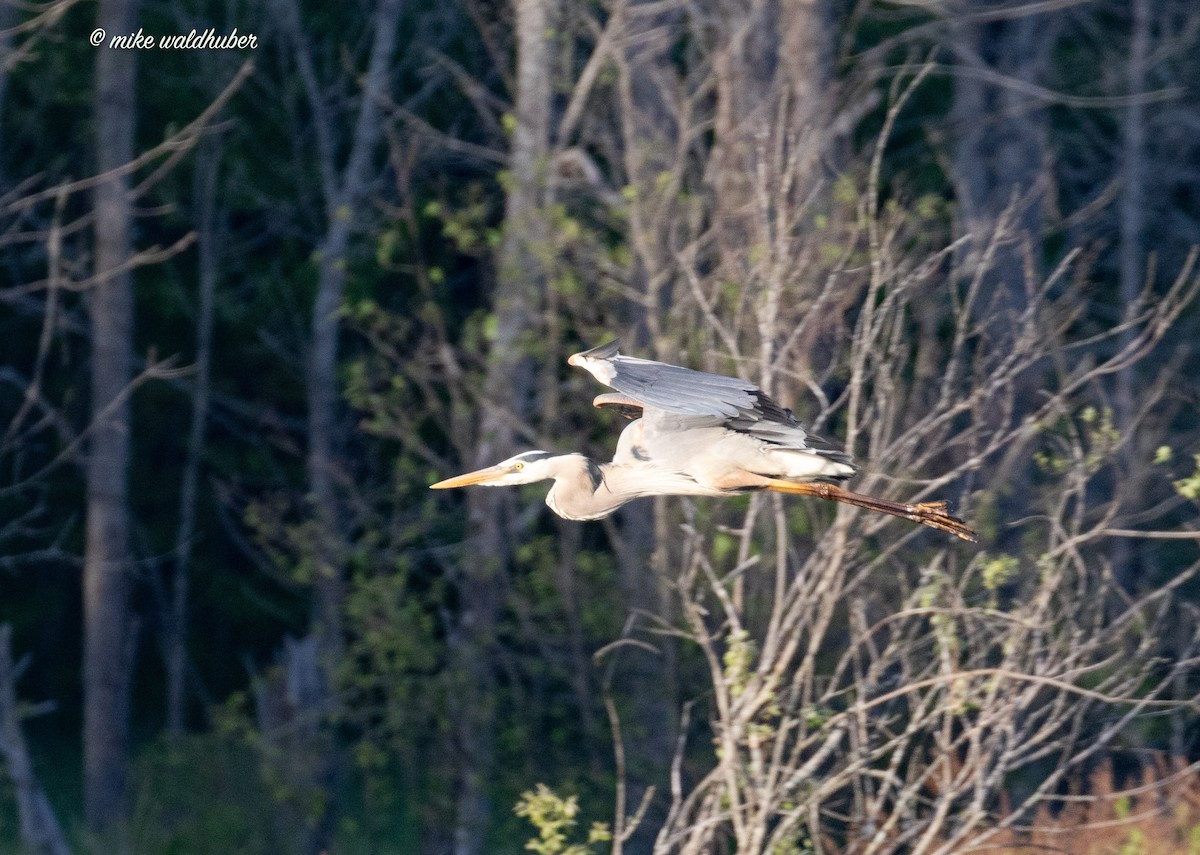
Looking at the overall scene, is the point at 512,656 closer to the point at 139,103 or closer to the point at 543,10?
the point at 543,10

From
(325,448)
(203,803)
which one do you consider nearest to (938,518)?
(325,448)

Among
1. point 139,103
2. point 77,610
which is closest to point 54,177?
point 139,103

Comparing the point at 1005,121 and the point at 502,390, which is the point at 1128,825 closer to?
the point at 502,390

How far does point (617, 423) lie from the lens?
9.52m

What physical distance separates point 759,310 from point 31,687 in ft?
42.6

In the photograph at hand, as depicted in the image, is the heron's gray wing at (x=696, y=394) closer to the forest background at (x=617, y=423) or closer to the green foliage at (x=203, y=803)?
the forest background at (x=617, y=423)

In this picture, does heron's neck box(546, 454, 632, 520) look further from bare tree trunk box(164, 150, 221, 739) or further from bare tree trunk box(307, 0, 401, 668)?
bare tree trunk box(164, 150, 221, 739)

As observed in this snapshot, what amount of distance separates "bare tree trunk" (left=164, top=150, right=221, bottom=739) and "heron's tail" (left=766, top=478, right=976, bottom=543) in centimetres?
891

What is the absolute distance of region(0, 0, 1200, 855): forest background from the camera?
20.0 ft

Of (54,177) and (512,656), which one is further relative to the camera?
(54,177)

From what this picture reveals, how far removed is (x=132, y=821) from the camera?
12695 millimetres

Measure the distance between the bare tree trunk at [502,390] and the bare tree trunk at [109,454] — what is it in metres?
3.17

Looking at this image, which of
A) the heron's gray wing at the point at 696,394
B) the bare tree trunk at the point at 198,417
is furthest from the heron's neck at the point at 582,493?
the bare tree trunk at the point at 198,417

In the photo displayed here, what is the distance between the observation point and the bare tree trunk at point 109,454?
467 inches
